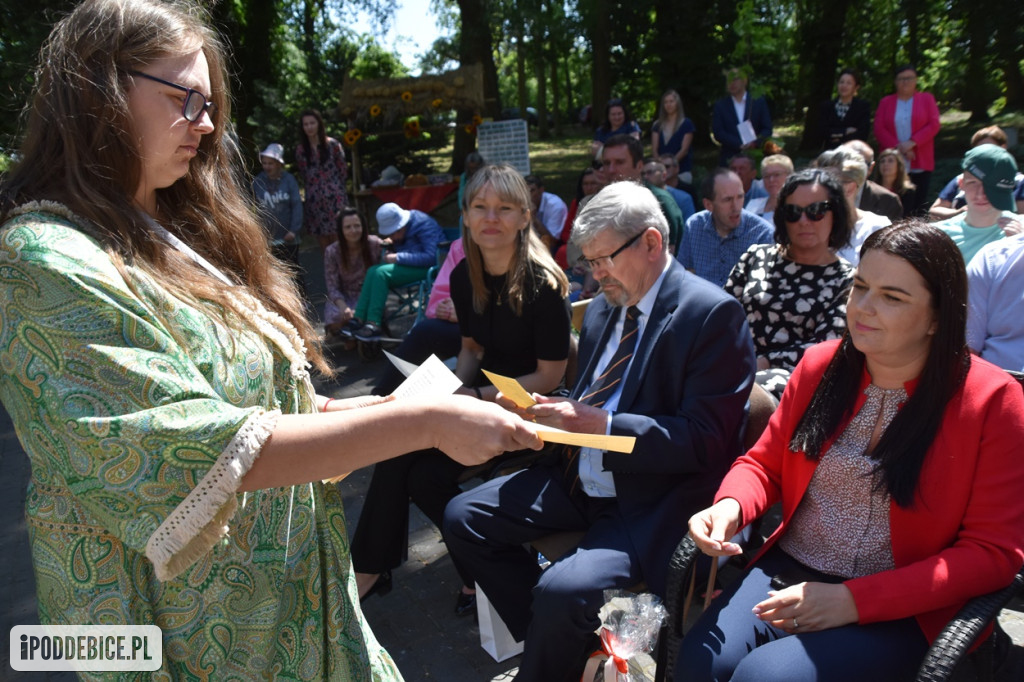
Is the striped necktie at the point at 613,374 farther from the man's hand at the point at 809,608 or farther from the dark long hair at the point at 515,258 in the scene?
the man's hand at the point at 809,608

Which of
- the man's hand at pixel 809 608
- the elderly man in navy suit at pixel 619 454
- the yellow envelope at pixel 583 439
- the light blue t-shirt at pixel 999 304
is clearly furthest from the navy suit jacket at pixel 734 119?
the yellow envelope at pixel 583 439

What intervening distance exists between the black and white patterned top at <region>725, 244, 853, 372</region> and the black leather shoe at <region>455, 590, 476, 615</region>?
6.00 feet

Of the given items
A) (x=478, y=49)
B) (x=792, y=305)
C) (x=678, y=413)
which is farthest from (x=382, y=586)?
(x=478, y=49)

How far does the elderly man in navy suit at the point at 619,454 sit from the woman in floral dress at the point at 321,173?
7600 millimetres

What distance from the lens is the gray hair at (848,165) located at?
569 centimetres

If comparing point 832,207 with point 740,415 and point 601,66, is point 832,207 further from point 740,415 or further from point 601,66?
point 601,66

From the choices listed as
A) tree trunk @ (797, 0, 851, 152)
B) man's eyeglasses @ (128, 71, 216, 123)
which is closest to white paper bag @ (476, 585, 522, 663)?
man's eyeglasses @ (128, 71, 216, 123)

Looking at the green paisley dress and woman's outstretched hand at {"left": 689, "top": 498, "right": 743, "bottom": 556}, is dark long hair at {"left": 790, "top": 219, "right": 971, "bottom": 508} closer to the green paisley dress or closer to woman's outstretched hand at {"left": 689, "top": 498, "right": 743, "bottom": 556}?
woman's outstretched hand at {"left": 689, "top": 498, "right": 743, "bottom": 556}

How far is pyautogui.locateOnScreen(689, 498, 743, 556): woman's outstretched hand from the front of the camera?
82.7 inches

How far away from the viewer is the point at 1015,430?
195 centimetres

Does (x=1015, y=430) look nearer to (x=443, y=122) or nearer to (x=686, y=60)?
(x=686, y=60)

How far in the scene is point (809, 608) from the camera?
6.53ft

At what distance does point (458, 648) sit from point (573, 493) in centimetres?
90

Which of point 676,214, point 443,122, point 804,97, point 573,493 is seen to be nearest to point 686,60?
point 443,122
